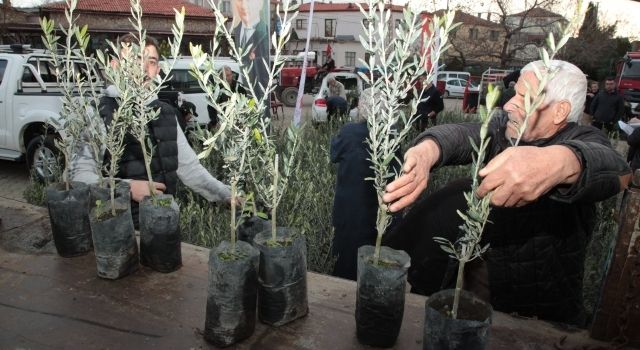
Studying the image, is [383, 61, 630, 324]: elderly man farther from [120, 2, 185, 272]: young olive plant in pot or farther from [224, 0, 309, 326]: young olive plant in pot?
[120, 2, 185, 272]: young olive plant in pot

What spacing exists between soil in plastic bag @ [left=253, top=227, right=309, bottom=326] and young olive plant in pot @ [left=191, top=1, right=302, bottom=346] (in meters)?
0.03

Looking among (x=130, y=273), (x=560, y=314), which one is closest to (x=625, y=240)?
(x=560, y=314)

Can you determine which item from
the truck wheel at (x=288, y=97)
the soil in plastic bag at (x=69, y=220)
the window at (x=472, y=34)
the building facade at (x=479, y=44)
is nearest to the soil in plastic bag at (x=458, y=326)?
the soil in plastic bag at (x=69, y=220)

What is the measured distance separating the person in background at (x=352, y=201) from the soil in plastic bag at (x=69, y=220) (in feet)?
4.76

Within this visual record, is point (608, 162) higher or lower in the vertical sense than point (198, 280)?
higher

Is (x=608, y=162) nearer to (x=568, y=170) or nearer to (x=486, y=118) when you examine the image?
(x=568, y=170)

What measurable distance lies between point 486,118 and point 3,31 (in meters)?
19.4

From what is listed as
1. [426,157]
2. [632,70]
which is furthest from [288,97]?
[426,157]

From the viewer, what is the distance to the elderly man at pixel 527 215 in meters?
1.11

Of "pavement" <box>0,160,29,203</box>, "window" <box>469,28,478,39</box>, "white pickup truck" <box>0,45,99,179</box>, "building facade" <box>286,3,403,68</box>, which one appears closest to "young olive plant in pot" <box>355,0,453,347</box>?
"pavement" <box>0,160,29,203</box>

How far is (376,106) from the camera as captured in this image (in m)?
1.08

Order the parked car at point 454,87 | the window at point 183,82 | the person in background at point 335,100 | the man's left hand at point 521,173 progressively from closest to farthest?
1. the man's left hand at point 521,173
2. the person in background at point 335,100
3. the window at point 183,82
4. the parked car at point 454,87

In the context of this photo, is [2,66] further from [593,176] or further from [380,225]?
[593,176]

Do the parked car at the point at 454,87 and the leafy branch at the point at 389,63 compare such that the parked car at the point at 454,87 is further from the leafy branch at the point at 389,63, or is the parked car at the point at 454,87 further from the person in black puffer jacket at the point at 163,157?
the leafy branch at the point at 389,63
